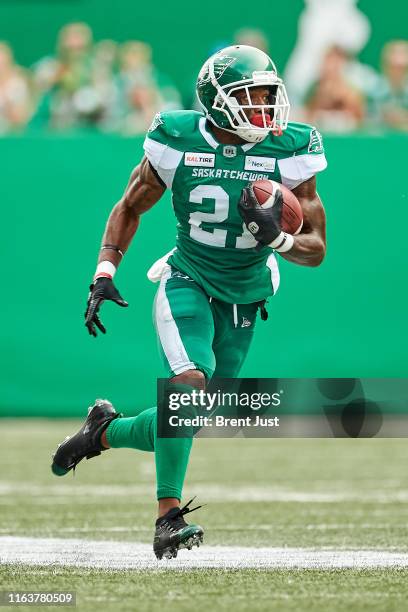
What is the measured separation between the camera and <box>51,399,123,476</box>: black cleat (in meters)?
4.46

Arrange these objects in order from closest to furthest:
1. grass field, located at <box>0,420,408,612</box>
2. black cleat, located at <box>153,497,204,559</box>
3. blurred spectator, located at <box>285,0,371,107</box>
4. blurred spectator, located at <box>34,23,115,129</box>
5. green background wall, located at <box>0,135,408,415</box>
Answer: grass field, located at <box>0,420,408,612</box>
black cleat, located at <box>153,497,204,559</box>
green background wall, located at <box>0,135,408,415</box>
blurred spectator, located at <box>34,23,115,129</box>
blurred spectator, located at <box>285,0,371,107</box>

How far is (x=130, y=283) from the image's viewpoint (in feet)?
27.7

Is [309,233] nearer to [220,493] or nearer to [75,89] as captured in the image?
[220,493]

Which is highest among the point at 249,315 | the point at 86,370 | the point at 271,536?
the point at 86,370

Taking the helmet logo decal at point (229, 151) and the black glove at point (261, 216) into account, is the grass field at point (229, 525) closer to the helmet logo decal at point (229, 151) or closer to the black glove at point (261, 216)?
the black glove at point (261, 216)

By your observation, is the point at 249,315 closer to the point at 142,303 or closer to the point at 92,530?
the point at 92,530

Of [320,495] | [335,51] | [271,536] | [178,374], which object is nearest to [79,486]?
[320,495]

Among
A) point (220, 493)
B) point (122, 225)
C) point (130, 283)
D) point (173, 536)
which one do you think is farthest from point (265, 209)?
point (130, 283)

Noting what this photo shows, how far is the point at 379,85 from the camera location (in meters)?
8.92

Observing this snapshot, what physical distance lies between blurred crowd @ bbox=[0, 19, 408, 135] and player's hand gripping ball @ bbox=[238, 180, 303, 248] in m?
4.45

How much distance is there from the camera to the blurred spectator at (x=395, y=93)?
28.5 ft

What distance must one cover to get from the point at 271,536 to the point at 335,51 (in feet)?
15.7

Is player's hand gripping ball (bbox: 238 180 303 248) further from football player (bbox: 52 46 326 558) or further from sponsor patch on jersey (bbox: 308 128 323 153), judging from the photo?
sponsor patch on jersey (bbox: 308 128 323 153)

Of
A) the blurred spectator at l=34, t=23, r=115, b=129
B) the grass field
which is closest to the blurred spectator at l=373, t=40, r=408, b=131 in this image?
the blurred spectator at l=34, t=23, r=115, b=129
